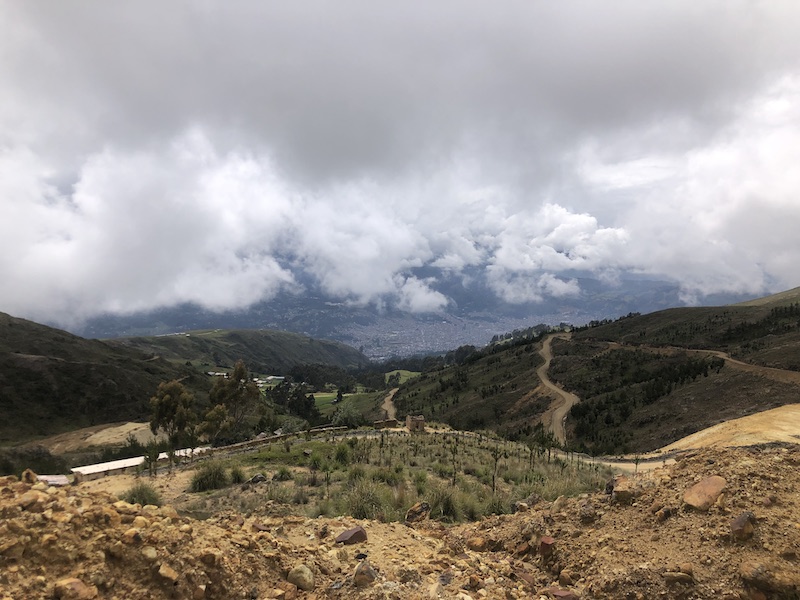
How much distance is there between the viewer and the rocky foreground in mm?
4286

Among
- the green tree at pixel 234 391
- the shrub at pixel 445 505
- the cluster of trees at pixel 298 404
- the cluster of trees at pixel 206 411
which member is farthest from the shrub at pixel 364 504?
the cluster of trees at pixel 298 404

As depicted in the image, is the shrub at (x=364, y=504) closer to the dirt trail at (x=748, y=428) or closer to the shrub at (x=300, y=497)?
the shrub at (x=300, y=497)

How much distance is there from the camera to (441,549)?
6.70 meters

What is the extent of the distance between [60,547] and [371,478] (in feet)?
33.9

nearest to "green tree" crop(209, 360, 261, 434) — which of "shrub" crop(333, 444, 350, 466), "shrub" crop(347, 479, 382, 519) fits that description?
"shrub" crop(333, 444, 350, 466)

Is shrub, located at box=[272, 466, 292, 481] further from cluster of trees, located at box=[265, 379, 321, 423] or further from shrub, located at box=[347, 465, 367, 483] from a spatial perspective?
cluster of trees, located at box=[265, 379, 321, 423]

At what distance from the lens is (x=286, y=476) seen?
48.1 ft

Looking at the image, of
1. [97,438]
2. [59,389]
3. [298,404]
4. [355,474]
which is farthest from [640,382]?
[59,389]

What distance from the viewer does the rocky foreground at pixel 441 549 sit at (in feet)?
14.1

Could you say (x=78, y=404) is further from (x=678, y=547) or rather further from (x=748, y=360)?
(x=748, y=360)

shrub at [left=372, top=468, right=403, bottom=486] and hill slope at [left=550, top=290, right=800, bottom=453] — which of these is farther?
hill slope at [left=550, top=290, right=800, bottom=453]

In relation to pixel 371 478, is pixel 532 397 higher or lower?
lower

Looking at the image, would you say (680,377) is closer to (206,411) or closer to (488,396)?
(488,396)

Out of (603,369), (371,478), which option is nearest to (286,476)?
(371,478)
